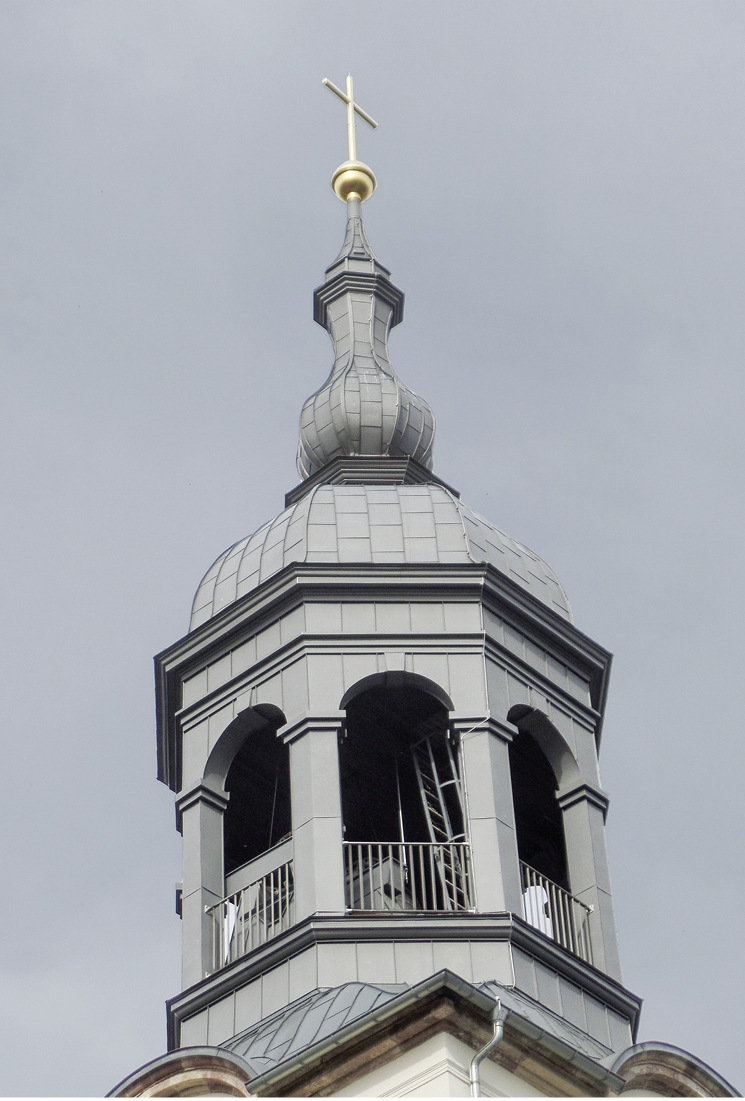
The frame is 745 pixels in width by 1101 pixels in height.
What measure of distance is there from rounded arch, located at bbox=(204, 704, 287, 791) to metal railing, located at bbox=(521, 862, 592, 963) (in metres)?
2.79

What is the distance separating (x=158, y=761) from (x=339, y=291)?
671cm

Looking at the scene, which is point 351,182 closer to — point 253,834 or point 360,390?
point 360,390

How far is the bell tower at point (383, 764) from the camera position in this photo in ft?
78.3

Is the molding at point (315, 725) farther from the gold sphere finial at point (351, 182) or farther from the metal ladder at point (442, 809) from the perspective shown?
the gold sphere finial at point (351, 182)

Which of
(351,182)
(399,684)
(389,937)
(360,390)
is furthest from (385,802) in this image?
(351,182)

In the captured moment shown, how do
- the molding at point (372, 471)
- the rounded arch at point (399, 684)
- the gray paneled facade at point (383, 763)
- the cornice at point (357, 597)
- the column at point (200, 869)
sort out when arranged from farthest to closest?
the molding at point (372, 471)
the cornice at point (357, 597)
the rounded arch at point (399, 684)
the column at point (200, 869)
the gray paneled facade at point (383, 763)

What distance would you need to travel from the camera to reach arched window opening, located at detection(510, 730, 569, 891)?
89.8ft

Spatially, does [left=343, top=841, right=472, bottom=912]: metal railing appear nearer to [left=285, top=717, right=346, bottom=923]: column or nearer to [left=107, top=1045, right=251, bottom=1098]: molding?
[left=285, top=717, right=346, bottom=923]: column

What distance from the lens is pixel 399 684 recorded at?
25.6 metres

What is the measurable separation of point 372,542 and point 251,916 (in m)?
3.98

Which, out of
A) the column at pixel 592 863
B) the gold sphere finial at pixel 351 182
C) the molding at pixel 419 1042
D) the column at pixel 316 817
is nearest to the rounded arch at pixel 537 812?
the column at pixel 592 863

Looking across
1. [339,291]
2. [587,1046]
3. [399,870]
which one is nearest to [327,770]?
[399,870]

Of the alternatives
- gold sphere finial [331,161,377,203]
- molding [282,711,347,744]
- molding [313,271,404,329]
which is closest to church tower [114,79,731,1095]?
molding [282,711,347,744]

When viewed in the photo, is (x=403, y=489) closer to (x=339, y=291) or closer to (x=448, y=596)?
(x=448, y=596)
